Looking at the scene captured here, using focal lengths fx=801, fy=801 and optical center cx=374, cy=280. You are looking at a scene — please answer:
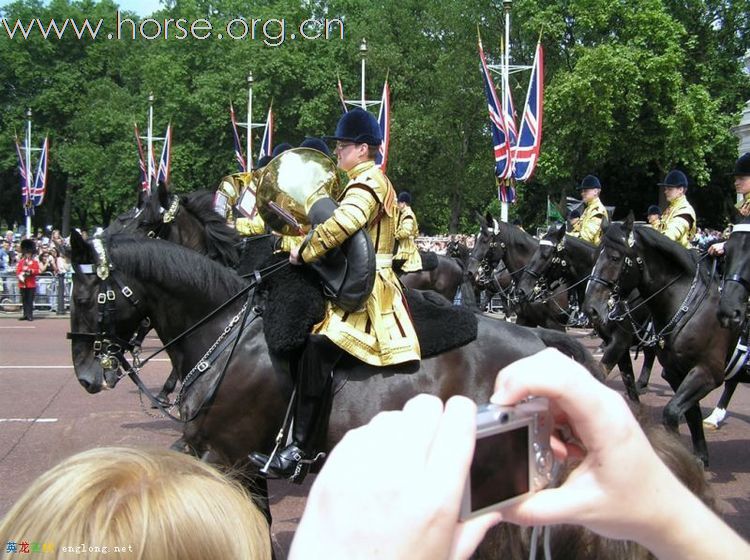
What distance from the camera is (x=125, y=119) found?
4272cm

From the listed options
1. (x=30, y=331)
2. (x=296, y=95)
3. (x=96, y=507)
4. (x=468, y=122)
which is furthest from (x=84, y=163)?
(x=96, y=507)

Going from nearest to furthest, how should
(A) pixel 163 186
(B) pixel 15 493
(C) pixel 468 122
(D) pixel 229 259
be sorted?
(B) pixel 15 493
(D) pixel 229 259
(A) pixel 163 186
(C) pixel 468 122

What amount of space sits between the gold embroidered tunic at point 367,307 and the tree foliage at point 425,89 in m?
26.1

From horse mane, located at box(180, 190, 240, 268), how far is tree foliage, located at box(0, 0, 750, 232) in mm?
23147

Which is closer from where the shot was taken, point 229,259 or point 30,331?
point 229,259

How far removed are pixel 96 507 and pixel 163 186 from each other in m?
7.73

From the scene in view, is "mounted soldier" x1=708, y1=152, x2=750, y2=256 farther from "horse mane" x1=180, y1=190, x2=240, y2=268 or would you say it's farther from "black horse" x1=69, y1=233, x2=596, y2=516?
"horse mane" x1=180, y1=190, x2=240, y2=268

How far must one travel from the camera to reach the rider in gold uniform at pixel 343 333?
13.5 feet

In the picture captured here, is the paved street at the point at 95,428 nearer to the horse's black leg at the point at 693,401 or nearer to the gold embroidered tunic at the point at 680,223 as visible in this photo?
the horse's black leg at the point at 693,401

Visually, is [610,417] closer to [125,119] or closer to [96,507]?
[96,507]

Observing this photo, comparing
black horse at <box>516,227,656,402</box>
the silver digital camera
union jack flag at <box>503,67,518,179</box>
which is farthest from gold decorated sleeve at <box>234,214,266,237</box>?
union jack flag at <box>503,67,518,179</box>

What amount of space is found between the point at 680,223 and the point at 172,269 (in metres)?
6.76

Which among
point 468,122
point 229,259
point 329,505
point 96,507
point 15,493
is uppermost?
point 468,122

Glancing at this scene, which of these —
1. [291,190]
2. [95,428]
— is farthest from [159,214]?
[291,190]
